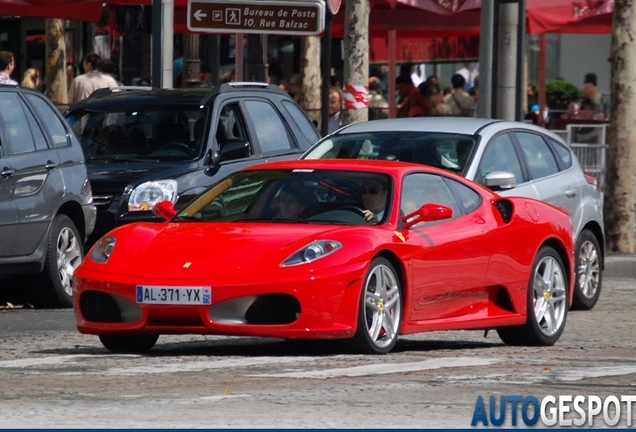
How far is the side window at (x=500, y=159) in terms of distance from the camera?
46.0 ft

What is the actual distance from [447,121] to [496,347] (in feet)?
11.4

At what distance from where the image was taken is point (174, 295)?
987 cm

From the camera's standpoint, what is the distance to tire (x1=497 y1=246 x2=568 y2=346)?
11500 millimetres

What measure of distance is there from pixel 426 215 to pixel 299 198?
2.67ft

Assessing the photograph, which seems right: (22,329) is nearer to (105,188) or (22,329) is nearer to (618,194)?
(105,188)

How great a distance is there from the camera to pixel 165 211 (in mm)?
11102

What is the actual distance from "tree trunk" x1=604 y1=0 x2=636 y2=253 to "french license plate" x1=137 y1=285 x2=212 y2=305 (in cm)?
1177

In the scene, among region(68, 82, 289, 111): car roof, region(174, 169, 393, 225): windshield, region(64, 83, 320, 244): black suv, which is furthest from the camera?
region(68, 82, 289, 111): car roof

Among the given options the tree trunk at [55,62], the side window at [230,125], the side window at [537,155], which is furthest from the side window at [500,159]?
A: the tree trunk at [55,62]

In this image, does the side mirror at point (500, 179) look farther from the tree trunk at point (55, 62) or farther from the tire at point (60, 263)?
the tree trunk at point (55, 62)

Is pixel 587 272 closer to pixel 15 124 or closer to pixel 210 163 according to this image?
pixel 210 163

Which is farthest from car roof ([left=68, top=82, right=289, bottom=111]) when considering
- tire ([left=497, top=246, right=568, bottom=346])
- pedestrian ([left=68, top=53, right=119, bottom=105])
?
pedestrian ([left=68, top=53, right=119, bottom=105])

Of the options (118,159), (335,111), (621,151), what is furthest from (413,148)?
(335,111)

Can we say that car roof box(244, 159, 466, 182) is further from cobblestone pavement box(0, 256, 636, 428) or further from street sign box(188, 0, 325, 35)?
street sign box(188, 0, 325, 35)
